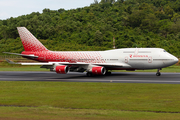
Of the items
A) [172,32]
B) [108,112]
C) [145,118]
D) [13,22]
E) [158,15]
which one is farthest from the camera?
[158,15]

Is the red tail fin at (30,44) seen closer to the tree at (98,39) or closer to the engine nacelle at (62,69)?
the engine nacelle at (62,69)

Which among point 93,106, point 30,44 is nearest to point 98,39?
point 30,44

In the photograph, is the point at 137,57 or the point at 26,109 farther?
the point at 137,57

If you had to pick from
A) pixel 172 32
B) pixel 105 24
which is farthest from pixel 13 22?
pixel 172 32

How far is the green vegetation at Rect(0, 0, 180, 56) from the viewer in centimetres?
11288

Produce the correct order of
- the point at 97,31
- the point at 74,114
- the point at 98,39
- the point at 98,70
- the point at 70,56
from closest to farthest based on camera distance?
the point at 74,114 < the point at 98,70 < the point at 70,56 < the point at 98,39 < the point at 97,31

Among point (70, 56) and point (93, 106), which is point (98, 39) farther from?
point (93, 106)

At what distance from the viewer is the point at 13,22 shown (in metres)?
148

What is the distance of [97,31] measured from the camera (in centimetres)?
11894

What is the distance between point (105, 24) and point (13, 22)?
5313cm

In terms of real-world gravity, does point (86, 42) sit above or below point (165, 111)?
above

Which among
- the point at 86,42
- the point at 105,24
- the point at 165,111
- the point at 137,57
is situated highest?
the point at 105,24

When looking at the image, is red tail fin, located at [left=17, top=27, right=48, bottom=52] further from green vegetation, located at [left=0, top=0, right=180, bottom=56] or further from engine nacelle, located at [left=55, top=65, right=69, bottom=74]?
green vegetation, located at [left=0, top=0, right=180, bottom=56]

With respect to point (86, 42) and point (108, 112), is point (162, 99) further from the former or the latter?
point (86, 42)
